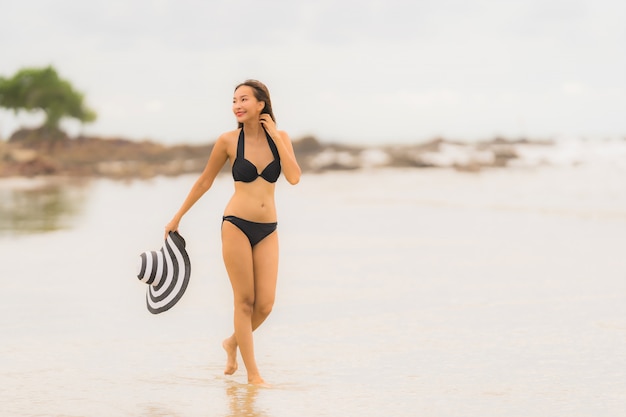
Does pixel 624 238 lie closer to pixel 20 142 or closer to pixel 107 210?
pixel 107 210

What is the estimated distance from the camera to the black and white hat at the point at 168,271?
21.9 ft

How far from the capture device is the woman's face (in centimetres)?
632

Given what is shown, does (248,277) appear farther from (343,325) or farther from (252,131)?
(343,325)

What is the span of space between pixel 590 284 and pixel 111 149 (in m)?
47.6

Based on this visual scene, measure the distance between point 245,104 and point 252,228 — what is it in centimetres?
79

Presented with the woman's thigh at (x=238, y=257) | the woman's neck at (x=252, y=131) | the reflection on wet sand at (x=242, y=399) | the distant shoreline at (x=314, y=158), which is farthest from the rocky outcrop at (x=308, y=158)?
the reflection on wet sand at (x=242, y=399)

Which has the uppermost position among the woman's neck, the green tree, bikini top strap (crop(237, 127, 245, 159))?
the green tree

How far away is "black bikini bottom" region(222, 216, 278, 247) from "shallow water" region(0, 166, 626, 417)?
94 centimetres

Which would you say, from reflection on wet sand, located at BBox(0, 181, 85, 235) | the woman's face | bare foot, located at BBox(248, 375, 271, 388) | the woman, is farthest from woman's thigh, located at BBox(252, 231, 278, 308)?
reflection on wet sand, located at BBox(0, 181, 85, 235)

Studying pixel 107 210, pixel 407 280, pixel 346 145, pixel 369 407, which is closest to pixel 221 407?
pixel 369 407

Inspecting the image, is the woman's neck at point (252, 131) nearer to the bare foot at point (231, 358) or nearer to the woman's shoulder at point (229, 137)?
the woman's shoulder at point (229, 137)

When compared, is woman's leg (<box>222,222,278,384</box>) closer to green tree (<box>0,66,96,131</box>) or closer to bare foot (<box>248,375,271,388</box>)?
bare foot (<box>248,375,271,388</box>)

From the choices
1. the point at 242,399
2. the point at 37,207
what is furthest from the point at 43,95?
the point at 242,399

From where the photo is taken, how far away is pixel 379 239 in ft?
48.5
